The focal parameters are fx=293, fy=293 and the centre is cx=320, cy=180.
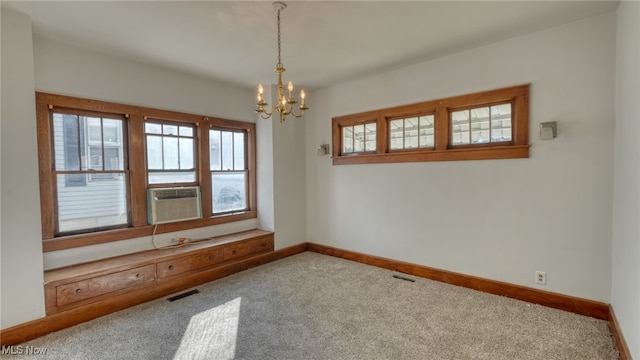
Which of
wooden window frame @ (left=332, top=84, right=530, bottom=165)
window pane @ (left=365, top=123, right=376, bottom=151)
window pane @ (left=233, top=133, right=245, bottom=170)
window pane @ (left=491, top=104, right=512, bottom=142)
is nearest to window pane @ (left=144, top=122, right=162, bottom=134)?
window pane @ (left=233, top=133, right=245, bottom=170)

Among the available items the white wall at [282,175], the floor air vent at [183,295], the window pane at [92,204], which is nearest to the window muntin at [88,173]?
the window pane at [92,204]

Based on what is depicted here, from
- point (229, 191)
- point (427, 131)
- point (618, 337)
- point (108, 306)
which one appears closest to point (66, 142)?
point (108, 306)

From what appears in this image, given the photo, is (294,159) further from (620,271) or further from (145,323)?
(620,271)

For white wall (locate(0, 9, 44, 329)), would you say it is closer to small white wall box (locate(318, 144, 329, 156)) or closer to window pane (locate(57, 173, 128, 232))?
window pane (locate(57, 173, 128, 232))

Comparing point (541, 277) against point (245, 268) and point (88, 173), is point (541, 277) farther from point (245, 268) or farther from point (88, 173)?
point (88, 173)

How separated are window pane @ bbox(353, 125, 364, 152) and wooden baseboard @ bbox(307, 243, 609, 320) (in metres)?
1.62

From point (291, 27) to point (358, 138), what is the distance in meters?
2.13

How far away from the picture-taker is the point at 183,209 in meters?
3.88

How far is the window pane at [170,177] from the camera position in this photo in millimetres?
3734

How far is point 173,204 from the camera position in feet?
12.4

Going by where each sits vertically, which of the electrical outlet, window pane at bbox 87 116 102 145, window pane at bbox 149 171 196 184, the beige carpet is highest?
window pane at bbox 87 116 102 145

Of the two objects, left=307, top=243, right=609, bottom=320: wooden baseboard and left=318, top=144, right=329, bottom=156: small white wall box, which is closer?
left=307, top=243, right=609, bottom=320: wooden baseboard

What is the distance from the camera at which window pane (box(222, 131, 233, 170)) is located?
177 inches

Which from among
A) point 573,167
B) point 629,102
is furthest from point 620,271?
point 629,102
